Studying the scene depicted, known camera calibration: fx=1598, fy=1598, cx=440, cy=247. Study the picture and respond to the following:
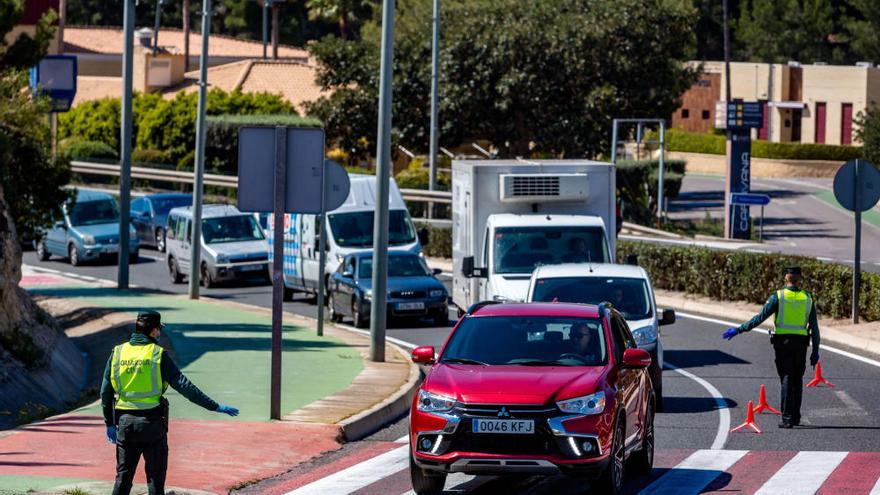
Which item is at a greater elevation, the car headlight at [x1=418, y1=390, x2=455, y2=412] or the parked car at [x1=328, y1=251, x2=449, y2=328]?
the car headlight at [x1=418, y1=390, x2=455, y2=412]

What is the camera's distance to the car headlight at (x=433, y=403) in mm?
12648

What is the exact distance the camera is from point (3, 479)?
1317 cm

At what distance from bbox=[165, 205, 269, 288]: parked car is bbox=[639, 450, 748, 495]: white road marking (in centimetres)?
2502

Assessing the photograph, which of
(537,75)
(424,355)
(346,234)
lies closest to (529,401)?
(424,355)

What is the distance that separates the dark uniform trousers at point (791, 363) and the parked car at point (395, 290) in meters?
13.8

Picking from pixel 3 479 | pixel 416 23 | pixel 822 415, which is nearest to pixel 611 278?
pixel 822 415

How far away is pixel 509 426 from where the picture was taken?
1237cm

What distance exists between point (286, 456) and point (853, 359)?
1237cm

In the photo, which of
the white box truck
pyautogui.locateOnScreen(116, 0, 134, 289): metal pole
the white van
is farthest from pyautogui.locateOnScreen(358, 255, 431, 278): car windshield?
pyautogui.locateOnScreen(116, 0, 134, 289): metal pole

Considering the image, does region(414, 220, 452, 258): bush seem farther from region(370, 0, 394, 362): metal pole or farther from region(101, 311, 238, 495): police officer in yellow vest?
region(101, 311, 238, 495): police officer in yellow vest

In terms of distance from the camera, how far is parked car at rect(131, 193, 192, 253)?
164ft

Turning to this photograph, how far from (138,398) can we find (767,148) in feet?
276

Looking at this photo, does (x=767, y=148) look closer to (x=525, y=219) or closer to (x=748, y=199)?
(x=748, y=199)

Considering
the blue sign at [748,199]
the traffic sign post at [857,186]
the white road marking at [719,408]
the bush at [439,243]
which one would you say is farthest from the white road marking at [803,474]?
the blue sign at [748,199]
